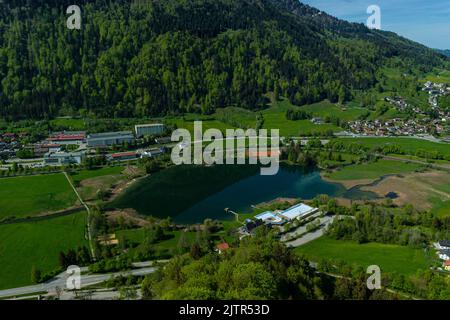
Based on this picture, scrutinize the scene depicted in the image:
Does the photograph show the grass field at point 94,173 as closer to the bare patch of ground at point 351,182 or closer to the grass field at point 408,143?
the bare patch of ground at point 351,182

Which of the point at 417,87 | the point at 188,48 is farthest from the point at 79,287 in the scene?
the point at 417,87

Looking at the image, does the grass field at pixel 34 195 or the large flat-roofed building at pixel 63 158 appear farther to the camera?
the large flat-roofed building at pixel 63 158

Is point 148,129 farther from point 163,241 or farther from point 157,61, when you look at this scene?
point 163,241

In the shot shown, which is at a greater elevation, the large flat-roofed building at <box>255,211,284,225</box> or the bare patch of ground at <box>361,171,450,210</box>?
the bare patch of ground at <box>361,171,450,210</box>

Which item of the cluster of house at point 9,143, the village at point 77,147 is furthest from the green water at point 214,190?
the cluster of house at point 9,143

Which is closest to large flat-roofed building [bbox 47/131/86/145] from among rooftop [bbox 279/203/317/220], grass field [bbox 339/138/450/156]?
rooftop [bbox 279/203/317/220]

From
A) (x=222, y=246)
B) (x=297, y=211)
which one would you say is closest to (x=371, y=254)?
(x=297, y=211)

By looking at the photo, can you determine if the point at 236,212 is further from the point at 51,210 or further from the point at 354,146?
the point at 354,146

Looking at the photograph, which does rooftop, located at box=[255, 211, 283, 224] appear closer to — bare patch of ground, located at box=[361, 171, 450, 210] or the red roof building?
the red roof building
